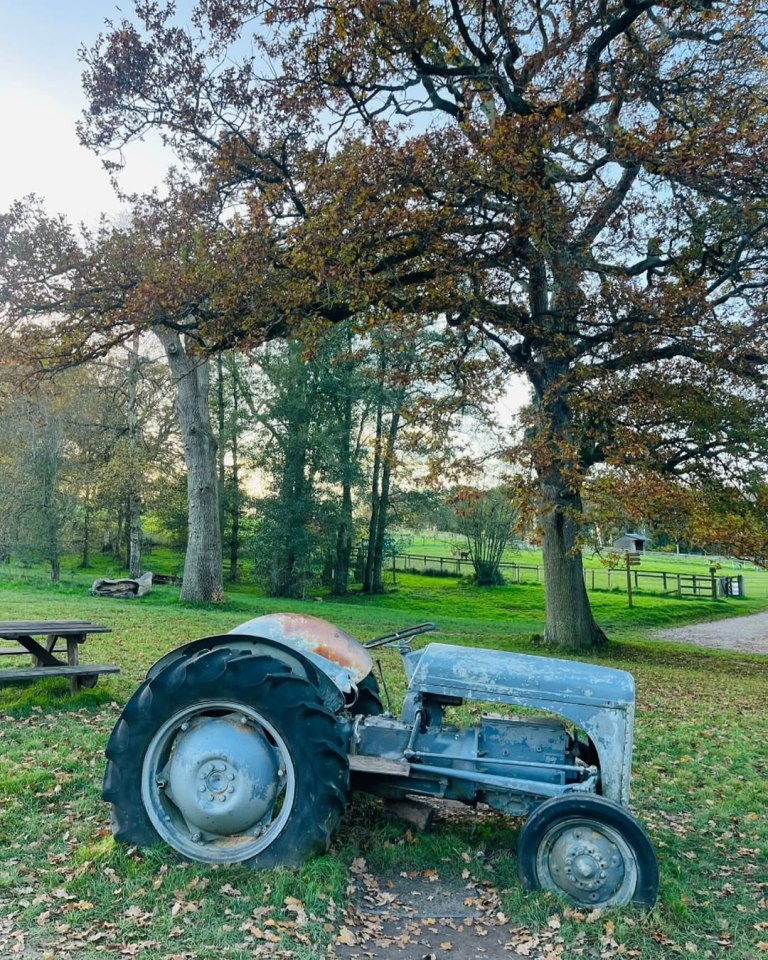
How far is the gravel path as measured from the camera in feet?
71.1

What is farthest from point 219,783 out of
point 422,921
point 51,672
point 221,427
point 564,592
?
point 221,427

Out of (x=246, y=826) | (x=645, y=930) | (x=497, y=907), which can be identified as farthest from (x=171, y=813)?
(x=645, y=930)

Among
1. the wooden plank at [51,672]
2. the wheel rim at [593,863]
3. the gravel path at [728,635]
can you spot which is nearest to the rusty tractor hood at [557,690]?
the wheel rim at [593,863]

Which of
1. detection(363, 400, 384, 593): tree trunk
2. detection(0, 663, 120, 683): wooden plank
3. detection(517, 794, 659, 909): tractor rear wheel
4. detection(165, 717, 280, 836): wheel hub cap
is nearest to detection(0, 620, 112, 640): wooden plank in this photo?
detection(0, 663, 120, 683): wooden plank

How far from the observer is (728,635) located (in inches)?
961

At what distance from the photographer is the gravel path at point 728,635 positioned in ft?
71.1

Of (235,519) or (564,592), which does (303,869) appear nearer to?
(564,592)

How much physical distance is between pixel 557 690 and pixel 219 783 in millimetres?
1997

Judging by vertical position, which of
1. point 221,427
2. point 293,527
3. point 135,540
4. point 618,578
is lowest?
point 618,578

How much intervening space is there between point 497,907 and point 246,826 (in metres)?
1.44

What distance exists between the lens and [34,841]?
15.0 ft

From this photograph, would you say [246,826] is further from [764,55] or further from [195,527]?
[195,527]

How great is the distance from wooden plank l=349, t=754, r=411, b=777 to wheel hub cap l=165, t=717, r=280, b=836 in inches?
18.2

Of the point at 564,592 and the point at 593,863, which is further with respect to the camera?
the point at 564,592
